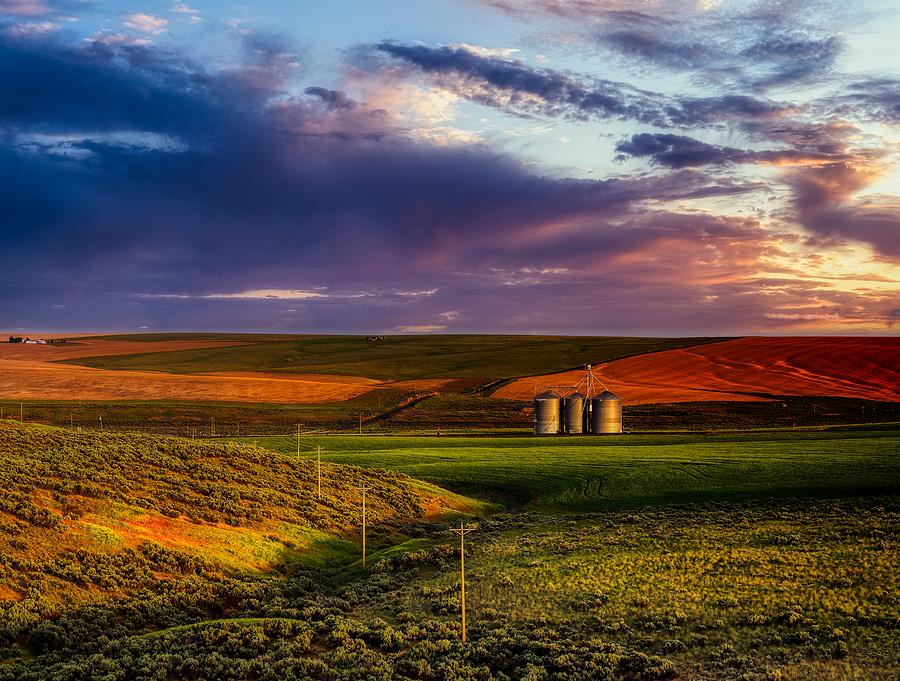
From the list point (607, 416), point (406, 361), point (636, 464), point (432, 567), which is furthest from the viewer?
point (406, 361)

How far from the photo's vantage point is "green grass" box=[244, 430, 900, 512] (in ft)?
174

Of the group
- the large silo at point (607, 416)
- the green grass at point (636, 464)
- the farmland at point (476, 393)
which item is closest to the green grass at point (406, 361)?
the farmland at point (476, 393)

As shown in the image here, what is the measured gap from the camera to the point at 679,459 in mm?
64125

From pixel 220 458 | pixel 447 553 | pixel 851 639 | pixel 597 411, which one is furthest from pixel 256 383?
pixel 851 639

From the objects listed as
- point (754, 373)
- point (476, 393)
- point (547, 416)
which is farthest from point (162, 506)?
point (754, 373)

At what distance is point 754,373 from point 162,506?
105169 mm

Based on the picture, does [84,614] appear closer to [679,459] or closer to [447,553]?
[447,553]

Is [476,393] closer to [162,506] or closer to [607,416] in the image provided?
[607,416]

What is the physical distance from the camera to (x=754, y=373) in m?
122

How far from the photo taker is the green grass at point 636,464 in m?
53.1

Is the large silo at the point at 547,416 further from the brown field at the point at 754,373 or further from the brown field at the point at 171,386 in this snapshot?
the brown field at the point at 171,386

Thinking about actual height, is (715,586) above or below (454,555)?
above

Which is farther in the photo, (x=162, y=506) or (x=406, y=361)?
(x=406, y=361)

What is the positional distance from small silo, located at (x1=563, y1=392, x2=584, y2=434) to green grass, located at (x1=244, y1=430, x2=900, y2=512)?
28.5ft
